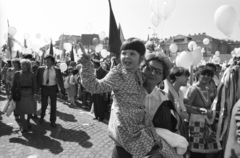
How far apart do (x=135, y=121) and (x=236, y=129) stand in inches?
47.8

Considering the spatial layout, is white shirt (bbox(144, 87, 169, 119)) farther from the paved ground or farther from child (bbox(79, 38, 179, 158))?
the paved ground

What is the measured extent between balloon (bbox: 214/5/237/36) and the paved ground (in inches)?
140

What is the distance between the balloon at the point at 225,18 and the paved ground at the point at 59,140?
3559mm

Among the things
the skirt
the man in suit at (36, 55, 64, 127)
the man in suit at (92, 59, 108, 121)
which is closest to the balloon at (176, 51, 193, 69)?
the man in suit at (92, 59, 108, 121)

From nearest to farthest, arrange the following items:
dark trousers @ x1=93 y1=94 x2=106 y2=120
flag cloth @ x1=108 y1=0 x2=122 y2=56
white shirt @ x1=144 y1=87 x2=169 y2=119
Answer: white shirt @ x1=144 y1=87 x2=169 y2=119 → flag cloth @ x1=108 y1=0 x2=122 y2=56 → dark trousers @ x1=93 y1=94 x2=106 y2=120

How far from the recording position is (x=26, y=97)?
493cm

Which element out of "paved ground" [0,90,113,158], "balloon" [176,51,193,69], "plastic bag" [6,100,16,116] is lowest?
"paved ground" [0,90,113,158]

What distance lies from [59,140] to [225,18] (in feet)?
14.9

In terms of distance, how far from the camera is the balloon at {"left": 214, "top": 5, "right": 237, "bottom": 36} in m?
3.84

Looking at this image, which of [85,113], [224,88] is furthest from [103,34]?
[224,88]

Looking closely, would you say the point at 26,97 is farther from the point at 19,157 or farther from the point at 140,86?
the point at 140,86

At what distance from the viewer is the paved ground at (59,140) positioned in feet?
12.1

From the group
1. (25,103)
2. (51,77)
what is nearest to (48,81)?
(51,77)

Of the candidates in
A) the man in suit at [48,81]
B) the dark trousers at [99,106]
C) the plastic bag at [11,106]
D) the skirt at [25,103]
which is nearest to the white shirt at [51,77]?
the man in suit at [48,81]
